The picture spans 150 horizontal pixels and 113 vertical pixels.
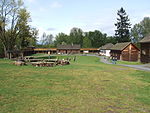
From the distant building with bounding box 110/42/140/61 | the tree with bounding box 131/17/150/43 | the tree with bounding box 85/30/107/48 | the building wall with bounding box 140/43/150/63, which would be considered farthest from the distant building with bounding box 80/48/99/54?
the building wall with bounding box 140/43/150/63

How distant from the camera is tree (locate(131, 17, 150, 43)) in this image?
3114 inches

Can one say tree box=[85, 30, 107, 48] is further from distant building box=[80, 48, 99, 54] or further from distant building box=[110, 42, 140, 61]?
distant building box=[110, 42, 140, 61]

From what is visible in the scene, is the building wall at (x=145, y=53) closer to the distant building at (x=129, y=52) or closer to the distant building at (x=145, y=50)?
the distant building at (x=145, y=50)

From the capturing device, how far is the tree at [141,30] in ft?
259

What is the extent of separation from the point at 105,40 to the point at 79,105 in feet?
345

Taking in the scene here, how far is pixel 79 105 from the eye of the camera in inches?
321

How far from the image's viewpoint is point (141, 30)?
→ 81812 mm

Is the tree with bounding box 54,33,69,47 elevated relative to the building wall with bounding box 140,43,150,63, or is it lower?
elevated

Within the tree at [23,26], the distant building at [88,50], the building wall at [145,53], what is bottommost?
the building wall at [145,53]

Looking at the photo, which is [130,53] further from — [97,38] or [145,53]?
[97,38]

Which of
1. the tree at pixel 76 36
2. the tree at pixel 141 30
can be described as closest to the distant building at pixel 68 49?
the tree at pixel 76 36

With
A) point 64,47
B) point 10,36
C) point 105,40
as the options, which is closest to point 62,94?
point 10,36

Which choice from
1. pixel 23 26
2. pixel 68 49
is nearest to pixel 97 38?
pixel 68 49

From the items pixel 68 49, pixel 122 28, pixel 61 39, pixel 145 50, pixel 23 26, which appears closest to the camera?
pixel 145 50
